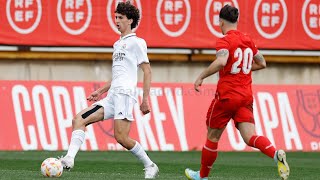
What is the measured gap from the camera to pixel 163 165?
643 inches

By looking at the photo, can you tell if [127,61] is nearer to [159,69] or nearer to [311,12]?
[159,69]

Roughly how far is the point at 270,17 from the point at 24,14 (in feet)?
17.6

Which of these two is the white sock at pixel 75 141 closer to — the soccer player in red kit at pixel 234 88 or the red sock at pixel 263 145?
the soccer player in red kit at pixel 234 88

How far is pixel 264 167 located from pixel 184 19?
7.28 meters

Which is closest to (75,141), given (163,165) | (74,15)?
(163,165)

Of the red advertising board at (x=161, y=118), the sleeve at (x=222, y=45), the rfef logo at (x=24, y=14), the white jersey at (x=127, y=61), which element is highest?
the sleeve at (x=222, y=45)

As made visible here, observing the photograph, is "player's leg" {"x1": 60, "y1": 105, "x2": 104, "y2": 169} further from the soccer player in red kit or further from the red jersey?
the red jersey

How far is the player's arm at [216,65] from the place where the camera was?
35.9ft

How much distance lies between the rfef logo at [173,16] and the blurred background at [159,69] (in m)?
0.02

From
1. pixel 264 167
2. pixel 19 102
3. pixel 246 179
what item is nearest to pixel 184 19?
pixel 19 102

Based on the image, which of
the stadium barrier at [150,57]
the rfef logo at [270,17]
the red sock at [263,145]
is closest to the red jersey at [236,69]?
the red sock at [263,145]

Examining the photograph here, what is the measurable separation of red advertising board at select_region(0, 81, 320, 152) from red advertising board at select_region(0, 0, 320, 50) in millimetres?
1534

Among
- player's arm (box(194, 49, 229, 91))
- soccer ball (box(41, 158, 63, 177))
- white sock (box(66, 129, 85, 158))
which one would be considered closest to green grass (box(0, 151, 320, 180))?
soccer ball (box(41, 158, 63, 177))

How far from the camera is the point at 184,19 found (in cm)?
2292
